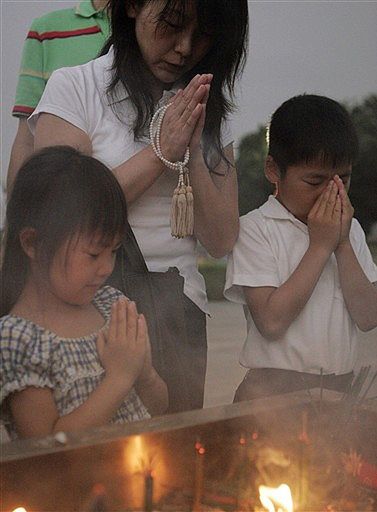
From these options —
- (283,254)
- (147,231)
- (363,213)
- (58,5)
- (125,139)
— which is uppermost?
(58,5)

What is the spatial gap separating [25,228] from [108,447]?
1.31 feet

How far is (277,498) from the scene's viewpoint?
1.43 m

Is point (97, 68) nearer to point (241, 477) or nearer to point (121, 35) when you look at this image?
point (121, 35)

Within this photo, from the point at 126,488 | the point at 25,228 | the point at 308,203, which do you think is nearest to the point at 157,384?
the point at 126,488

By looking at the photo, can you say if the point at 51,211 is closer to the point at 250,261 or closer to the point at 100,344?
the point at 100,344

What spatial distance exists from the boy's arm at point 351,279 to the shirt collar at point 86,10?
0.62 m

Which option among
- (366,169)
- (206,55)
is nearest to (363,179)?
(366,169)

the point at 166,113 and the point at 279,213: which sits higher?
the point at 166,113

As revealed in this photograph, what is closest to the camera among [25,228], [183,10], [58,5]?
[25,228]

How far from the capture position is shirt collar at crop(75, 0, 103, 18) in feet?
6.13

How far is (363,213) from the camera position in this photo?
98.3 inches

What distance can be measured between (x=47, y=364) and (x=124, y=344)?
0.14 m

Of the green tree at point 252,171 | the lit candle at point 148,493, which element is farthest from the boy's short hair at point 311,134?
the lit candle at point 148,493

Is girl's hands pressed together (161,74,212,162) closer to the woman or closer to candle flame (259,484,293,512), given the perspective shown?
the woman
